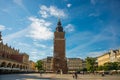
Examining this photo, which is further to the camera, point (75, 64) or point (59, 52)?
point (75, 64)

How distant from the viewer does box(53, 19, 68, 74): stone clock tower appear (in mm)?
81419

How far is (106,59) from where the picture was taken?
118 metres

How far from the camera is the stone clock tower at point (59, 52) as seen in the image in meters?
81.4

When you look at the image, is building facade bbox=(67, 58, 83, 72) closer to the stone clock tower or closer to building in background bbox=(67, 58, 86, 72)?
building in background bbox=(67, 58, 86, 72)

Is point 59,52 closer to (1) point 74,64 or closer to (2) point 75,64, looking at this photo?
(1) point 74,64

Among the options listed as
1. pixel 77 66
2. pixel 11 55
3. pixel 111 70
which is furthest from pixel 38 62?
pixel 77 66

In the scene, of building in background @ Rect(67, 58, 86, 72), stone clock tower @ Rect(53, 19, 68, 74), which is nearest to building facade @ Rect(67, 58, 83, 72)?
building in background @ Rect(67, 58, 86, 72)

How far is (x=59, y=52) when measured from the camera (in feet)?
278

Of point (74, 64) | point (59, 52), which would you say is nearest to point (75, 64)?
point (74, 64)

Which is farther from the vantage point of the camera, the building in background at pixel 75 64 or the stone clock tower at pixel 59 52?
the building in background at pixel 75 64

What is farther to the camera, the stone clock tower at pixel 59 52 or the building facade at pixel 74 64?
the building facade at pixel 74 64

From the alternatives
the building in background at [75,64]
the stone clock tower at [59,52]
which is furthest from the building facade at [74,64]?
the stone clock tower at [59,52]

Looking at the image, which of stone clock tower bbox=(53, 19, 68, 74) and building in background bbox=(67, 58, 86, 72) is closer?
stone clock tower bbox=(53, 19, 68, 74)

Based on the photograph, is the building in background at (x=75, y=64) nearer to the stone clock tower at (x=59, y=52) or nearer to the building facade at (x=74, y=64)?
the building facade at (x=74, y=64)
